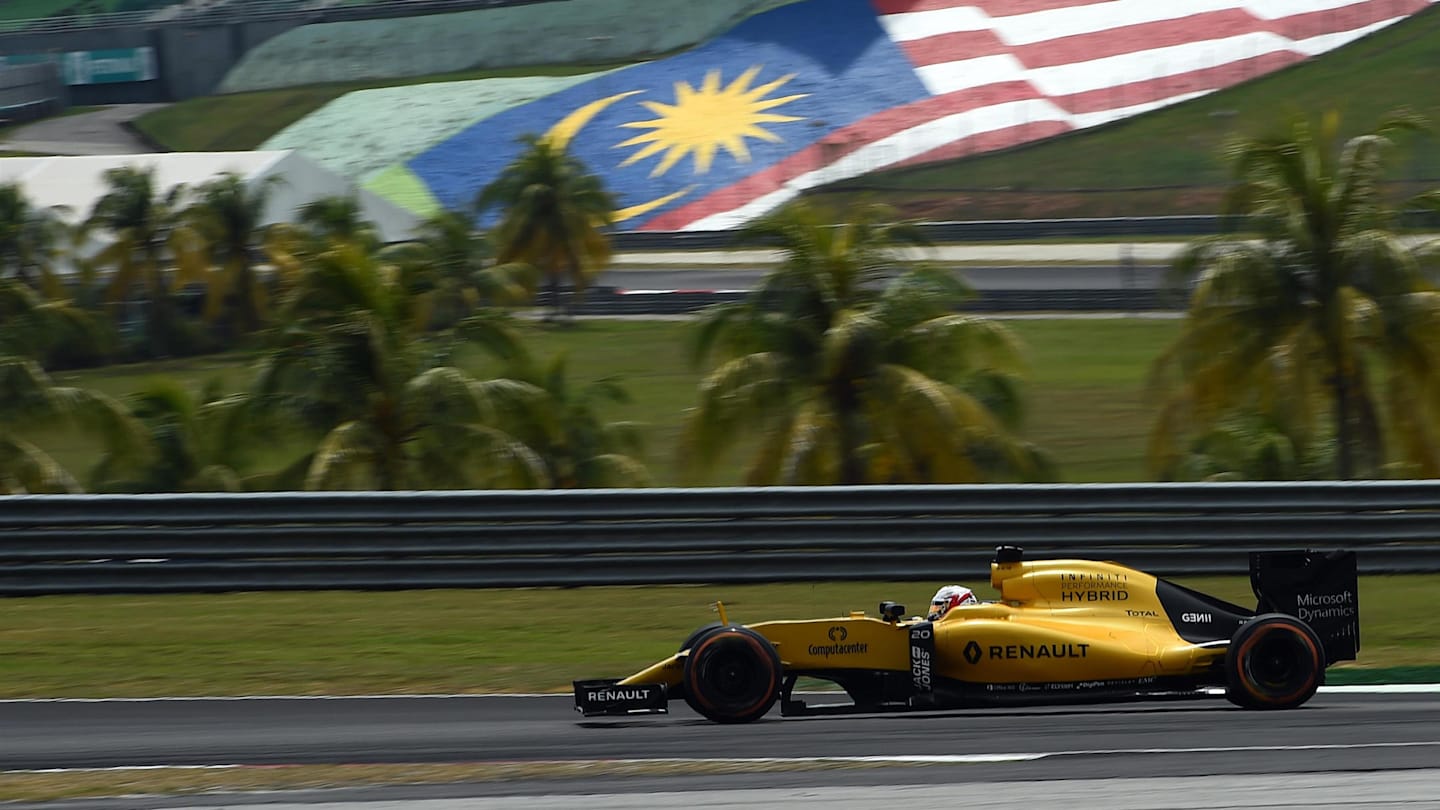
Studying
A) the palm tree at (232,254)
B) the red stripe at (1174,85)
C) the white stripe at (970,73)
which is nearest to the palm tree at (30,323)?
the palm tree at (232,254)

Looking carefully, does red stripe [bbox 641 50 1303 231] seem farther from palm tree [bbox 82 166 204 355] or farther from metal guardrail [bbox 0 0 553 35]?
metal guardrail [bbox 0 0 553 35]

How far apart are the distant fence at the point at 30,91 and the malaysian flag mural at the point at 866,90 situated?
66.8 ft

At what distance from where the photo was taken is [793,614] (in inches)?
452

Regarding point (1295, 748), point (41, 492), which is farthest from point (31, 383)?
point (1295, 748)

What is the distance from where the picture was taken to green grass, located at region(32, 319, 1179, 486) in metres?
22.6

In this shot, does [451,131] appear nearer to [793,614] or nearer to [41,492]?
[41,492]

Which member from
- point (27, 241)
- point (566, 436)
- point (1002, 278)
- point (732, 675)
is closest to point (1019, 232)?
point (1002, 278)

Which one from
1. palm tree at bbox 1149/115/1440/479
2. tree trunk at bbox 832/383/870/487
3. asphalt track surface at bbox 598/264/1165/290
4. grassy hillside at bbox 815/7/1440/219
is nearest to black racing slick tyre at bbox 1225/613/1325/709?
tree trunk at bbox 832/383/870/487

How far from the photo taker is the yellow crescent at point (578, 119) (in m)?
51.8

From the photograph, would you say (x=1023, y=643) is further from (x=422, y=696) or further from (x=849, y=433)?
(x=849, y=433)

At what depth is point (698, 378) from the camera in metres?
29.0

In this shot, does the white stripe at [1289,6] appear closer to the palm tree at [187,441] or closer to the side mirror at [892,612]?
the palm tree at [187,441]

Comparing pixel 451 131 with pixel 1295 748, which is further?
pixel 451 131

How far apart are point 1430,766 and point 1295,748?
1.87ft
